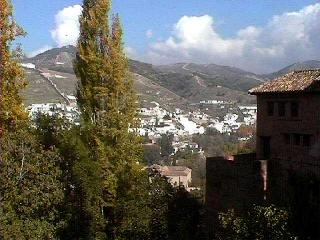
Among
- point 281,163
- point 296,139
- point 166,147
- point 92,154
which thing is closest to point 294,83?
point 296,139

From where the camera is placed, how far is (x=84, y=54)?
965 inches

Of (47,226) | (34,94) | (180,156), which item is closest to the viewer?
(47,226)

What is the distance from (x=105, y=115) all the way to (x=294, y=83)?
8655 millimetres

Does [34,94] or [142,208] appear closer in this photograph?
[142,208]

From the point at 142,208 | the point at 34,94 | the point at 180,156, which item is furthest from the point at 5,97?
the point at 34,94

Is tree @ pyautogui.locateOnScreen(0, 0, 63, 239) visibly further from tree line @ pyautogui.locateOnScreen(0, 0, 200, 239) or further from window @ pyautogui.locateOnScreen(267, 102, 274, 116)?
window @ pyautogui.locateOnScreen(267, 102, 274, 116)

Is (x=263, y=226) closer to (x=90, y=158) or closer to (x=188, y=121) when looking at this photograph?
(x=90, y=158)

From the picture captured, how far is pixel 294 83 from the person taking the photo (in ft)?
76.4

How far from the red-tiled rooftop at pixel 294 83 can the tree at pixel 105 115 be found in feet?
20.5

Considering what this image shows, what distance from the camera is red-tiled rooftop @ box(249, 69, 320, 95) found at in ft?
72.6

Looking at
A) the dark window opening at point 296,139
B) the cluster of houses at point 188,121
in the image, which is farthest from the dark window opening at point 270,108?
the cluster of houses at point 188,121

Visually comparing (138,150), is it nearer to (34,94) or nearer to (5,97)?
(5,97)

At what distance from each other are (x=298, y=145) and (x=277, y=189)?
2157mm

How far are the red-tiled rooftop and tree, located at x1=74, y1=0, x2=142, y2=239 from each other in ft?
20.5
